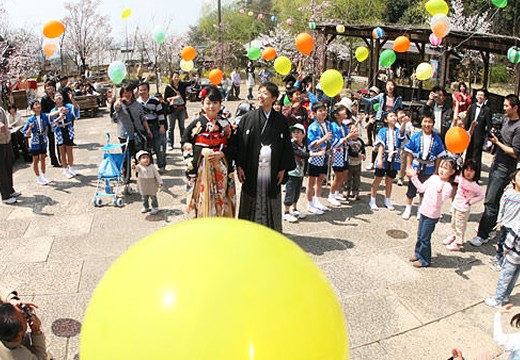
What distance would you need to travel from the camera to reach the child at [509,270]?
4.17 metres

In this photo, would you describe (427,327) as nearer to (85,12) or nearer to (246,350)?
(246,350)

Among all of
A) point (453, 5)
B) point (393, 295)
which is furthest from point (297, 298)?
point (453, 5)

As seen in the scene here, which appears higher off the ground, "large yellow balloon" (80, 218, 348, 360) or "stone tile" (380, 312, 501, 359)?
"large yellow balloon" (80, 218, 348, 360)

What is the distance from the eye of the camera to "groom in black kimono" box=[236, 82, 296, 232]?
16.1 feet

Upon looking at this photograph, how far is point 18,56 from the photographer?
20.1m

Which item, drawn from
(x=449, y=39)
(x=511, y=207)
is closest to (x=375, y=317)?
(x=511, y=207)

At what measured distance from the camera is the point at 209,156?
4676mm

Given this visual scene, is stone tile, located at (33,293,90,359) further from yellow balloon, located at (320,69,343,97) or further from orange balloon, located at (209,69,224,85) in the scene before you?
orange balloon, located at (209,69,224,85)

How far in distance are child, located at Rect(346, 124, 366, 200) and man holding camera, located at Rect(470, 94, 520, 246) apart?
1.94 metres

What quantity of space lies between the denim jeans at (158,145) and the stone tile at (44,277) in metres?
3.70

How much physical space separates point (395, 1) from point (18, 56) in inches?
1004

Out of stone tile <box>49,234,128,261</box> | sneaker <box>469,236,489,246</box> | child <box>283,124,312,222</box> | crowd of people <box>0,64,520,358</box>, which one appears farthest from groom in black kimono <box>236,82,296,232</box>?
sneaker <box>469,236,489,246</box>

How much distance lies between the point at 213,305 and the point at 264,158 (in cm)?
376

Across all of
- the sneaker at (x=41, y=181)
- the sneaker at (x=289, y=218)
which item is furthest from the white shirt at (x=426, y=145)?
the sneaker at (x=41, y=181)
